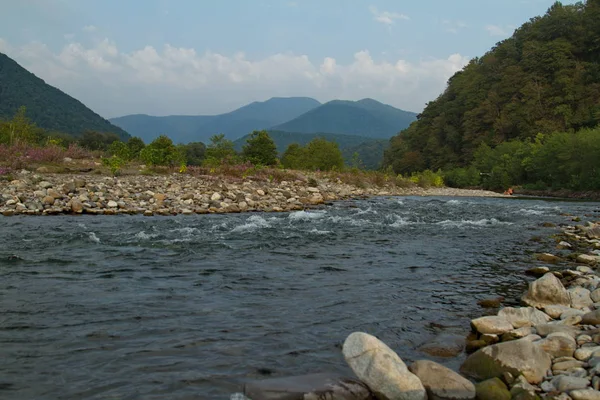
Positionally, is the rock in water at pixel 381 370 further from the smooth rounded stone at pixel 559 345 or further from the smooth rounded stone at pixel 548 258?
the smooth rounded stone at pixel 548 258

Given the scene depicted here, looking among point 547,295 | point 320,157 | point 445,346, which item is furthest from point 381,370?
point 320,157

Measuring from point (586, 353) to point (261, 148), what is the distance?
161 feet

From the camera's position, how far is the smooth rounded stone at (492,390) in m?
3.74

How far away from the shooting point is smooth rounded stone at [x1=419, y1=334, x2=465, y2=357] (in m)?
4.91

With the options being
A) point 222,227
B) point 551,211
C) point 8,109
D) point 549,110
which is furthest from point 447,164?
point 8,109

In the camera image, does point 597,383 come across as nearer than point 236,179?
Yes

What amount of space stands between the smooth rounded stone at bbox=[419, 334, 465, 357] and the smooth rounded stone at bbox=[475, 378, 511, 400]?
93 cm

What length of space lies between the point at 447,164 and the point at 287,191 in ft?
227

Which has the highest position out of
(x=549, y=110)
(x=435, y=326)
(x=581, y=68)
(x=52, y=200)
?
(x=581, y=68)

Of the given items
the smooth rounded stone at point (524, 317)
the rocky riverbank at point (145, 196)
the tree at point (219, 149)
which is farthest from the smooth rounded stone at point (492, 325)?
the tree at point (219, 149)

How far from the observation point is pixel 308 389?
376 cm

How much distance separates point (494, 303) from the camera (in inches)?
263

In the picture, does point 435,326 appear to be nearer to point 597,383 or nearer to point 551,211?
point 597,383

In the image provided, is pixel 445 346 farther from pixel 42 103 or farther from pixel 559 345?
pixel 42 103
